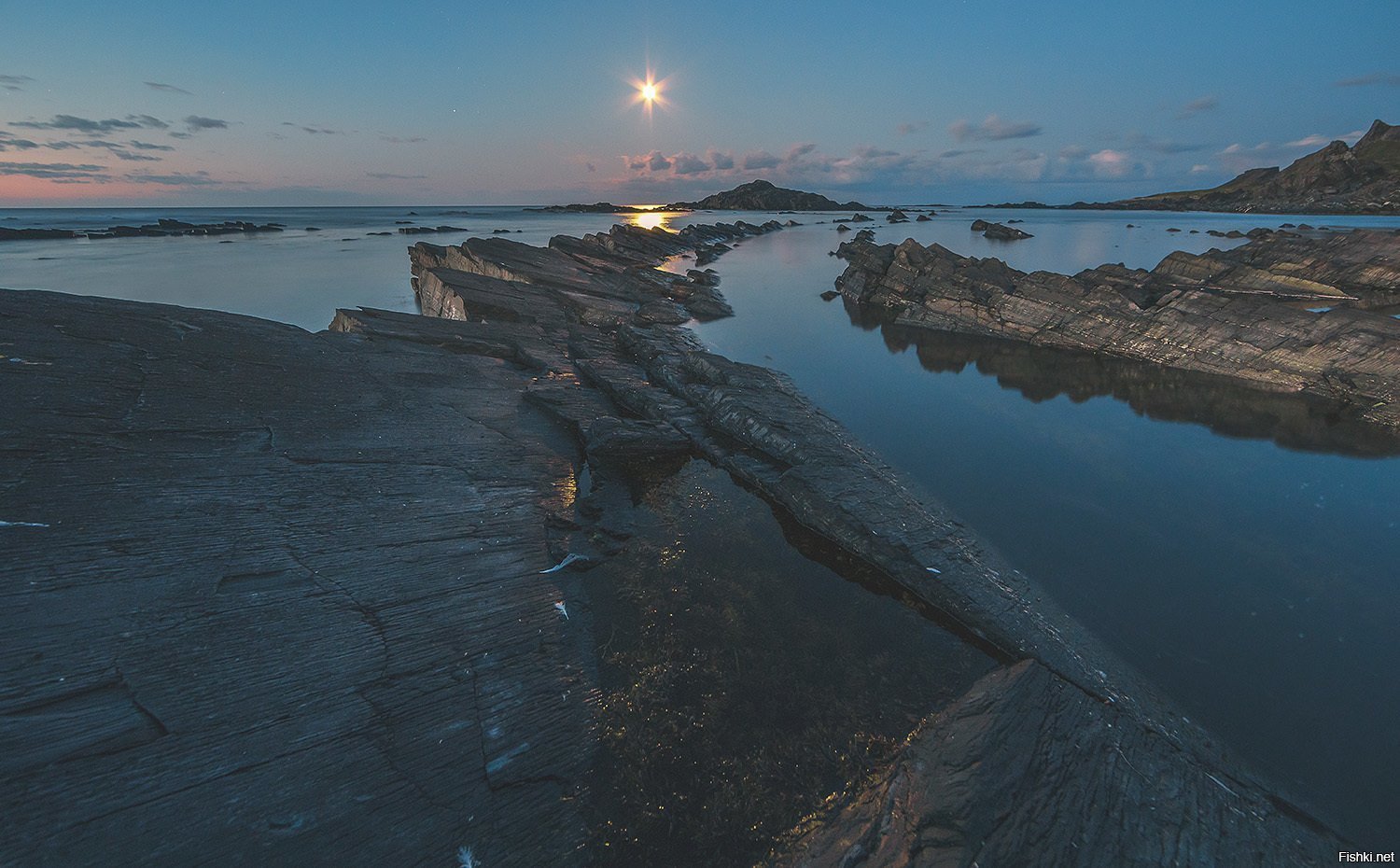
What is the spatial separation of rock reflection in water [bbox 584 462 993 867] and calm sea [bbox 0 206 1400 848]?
11.4ft

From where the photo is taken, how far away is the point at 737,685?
676 cm

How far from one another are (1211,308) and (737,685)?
2823 centimetres

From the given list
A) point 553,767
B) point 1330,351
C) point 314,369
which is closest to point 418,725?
point 553,767

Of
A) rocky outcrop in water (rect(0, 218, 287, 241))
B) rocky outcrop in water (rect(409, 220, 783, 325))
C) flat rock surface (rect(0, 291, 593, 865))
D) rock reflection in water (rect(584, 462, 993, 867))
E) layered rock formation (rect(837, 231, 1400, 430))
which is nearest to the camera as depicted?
flat rock surface (rect(0, 291, 593, 865))

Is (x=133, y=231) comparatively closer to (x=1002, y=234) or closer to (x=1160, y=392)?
(x=1160, y=392)

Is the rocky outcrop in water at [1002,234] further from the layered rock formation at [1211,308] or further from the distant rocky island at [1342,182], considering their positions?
the distant rocky island at [1342,182]

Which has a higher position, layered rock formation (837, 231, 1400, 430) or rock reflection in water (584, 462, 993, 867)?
layered rock formation (837, 231, 1400, 430)

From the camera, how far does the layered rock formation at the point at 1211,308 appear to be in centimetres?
1798

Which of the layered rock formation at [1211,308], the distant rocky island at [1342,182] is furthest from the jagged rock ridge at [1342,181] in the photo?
the layered rock formation at [1211,308]

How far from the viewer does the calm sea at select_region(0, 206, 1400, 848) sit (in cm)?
687

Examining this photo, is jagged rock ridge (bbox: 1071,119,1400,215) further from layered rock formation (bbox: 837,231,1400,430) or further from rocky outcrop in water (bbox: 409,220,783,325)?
rocky outcrop in water (bbox: 409,220,783,325)

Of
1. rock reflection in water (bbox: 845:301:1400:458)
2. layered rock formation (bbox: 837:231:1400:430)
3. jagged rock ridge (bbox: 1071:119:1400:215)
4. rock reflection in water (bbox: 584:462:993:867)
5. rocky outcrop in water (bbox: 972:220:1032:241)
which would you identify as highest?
jagged rock ridge (bbox: 1071:119:1400:215)

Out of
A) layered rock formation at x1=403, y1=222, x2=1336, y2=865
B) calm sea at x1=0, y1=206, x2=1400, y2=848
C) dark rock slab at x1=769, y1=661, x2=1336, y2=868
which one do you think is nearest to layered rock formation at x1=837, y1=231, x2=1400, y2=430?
calm sea at x1=0, y1=206, x2=1400, y2=848

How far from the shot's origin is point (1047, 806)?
4.89 meters
